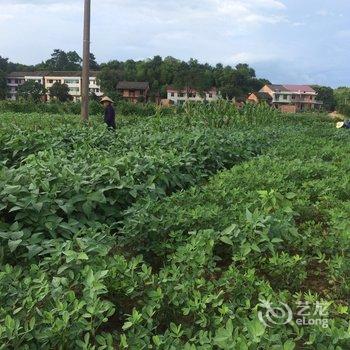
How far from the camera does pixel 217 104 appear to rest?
1872 cm

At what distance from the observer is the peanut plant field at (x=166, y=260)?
2.02m

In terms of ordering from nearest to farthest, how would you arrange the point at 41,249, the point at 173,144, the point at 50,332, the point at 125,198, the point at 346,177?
the point at 50,332 → the point at 41,249 → the point at 125,198 → the point at 346,177 → the point at 173,144

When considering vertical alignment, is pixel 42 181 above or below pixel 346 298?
above

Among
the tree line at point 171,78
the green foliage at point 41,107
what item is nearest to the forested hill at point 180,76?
the tree line at point 171,78

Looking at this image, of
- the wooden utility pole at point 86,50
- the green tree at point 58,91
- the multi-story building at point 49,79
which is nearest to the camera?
the wooden utility pole at point 86,50

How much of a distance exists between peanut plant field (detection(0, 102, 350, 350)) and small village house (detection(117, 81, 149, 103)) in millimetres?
67676

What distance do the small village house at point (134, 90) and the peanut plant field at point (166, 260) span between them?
67676mm

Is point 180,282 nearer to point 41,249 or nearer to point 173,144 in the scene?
point 41,249

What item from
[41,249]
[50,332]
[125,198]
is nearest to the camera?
[50,332]

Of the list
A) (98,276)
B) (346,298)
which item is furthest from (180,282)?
(346,298)

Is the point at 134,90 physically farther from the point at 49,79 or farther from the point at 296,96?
the point at 296,96

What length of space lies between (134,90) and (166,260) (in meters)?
70.4

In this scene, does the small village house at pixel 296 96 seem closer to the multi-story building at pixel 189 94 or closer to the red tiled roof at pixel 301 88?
the red tiled roof at pixel 301 88

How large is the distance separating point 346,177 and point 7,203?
3.66 metres
